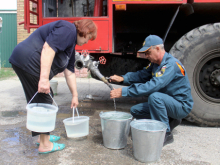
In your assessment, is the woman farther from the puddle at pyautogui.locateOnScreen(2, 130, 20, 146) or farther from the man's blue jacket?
the man's blue jacket

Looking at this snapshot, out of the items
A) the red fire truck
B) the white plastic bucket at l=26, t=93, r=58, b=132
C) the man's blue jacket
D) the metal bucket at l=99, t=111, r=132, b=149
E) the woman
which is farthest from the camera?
the red fire truck

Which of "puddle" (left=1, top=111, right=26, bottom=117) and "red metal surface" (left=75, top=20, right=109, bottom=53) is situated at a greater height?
"red metal surface" (left=75, top=20, right=109, bottom=53)

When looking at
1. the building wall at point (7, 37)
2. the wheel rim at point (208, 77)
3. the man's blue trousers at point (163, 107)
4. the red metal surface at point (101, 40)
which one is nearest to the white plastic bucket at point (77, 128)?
the man's blue trousers at point (163, 107)

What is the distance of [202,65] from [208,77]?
7.9 inches

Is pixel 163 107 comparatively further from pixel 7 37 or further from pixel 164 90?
pixel 7 37

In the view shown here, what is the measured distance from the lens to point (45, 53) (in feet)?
5.94

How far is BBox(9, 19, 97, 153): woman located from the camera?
183 cm

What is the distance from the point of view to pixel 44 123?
6.55 ft

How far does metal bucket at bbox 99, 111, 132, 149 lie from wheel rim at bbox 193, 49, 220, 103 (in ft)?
4.32

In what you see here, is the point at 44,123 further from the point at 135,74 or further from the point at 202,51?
the point at 202,51

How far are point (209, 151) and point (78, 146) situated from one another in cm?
146

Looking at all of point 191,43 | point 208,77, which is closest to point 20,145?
point 191,43

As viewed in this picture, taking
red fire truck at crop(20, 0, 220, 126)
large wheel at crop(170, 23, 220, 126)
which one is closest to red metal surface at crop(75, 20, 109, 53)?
red fire truck at crop(20, 0, 220, 126)

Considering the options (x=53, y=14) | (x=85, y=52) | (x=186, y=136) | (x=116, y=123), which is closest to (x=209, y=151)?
(x=186, y=136)
